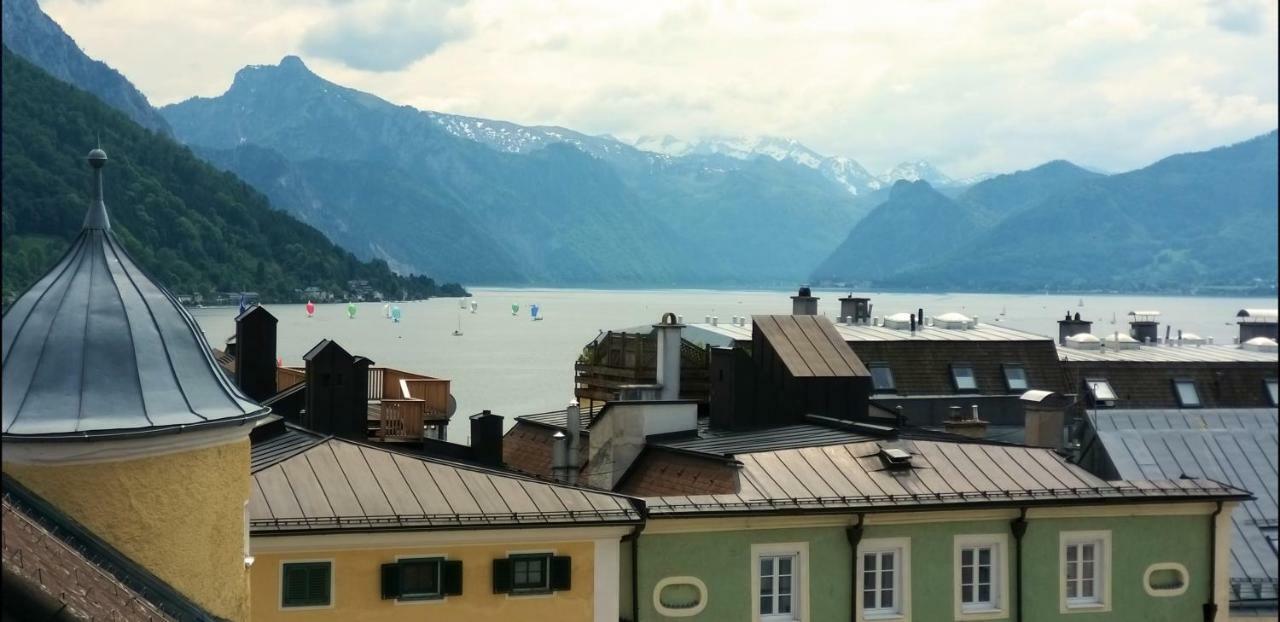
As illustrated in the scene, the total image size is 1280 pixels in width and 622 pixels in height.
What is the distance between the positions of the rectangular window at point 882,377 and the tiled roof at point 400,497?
30.8m

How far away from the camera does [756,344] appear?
30.1 m

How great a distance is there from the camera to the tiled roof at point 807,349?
29.4m

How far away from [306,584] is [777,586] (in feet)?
23.0

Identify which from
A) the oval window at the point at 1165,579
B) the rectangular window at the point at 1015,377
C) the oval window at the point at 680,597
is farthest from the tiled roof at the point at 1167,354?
the oval window at the point at 680,597

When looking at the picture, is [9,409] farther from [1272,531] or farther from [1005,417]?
[1005,417]

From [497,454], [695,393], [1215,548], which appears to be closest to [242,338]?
[497,454]

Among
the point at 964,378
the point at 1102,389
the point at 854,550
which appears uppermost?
the point at 964,378

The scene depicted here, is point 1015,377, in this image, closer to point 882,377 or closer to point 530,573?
point 882,377

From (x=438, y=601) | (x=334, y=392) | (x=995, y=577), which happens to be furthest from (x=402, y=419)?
(x=995, y=577)

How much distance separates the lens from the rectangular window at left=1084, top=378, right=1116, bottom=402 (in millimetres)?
50312

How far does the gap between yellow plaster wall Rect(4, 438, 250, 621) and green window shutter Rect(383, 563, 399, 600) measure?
6.75 meters

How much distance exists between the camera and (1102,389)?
51875 mm

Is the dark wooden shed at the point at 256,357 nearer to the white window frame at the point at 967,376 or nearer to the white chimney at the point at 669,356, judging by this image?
the white chimney at the point at 669,356

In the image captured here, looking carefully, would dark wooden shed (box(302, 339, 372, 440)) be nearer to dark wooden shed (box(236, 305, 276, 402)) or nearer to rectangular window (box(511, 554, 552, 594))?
dark wooden shed (box(236, 305, 276, 402))
